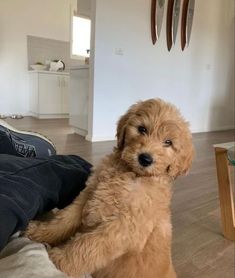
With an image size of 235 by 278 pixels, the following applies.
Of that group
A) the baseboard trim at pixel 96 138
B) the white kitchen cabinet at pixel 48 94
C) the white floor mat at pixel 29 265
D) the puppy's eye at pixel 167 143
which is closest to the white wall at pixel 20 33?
the white kitchen cabinet at pixel 48 94

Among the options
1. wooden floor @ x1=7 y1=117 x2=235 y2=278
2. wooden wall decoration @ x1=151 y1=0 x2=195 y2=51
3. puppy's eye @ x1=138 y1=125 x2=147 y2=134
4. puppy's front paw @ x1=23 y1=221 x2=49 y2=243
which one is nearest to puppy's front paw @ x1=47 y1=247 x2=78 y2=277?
puppy's front paw @ x1=23 y1=221 x2=49 y2=243

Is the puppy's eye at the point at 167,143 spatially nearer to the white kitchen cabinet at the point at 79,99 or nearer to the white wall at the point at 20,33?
the white kitchen cabinet at the point at 79,99

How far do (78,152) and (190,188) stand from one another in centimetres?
135

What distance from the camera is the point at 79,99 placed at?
13.9 ft

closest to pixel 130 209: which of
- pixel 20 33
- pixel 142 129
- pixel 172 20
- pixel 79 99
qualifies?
pixel 142 129

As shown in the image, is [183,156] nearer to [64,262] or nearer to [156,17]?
[64,262]

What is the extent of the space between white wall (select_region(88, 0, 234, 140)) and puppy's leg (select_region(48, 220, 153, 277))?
3.11m

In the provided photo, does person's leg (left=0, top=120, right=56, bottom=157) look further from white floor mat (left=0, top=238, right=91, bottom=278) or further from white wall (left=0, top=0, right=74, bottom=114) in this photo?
white wall (left=0, top=0, right=74, bottom=114)

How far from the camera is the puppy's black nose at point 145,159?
86 centimetres

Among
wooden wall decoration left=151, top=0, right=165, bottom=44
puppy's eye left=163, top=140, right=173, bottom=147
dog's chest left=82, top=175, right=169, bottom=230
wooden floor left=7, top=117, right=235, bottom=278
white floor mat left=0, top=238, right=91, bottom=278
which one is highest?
wooden wall decoration left=151, top=0, right=165, bottom=44

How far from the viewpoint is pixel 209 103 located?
17.5 feet

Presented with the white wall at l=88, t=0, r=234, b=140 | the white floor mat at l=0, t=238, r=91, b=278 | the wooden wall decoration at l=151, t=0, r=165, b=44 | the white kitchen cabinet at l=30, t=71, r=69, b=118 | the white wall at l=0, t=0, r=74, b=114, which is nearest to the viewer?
the white floor mat at l=0, t=238, r=91, b=278

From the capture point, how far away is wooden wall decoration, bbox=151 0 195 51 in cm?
407

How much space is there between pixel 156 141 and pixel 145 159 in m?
0.07
